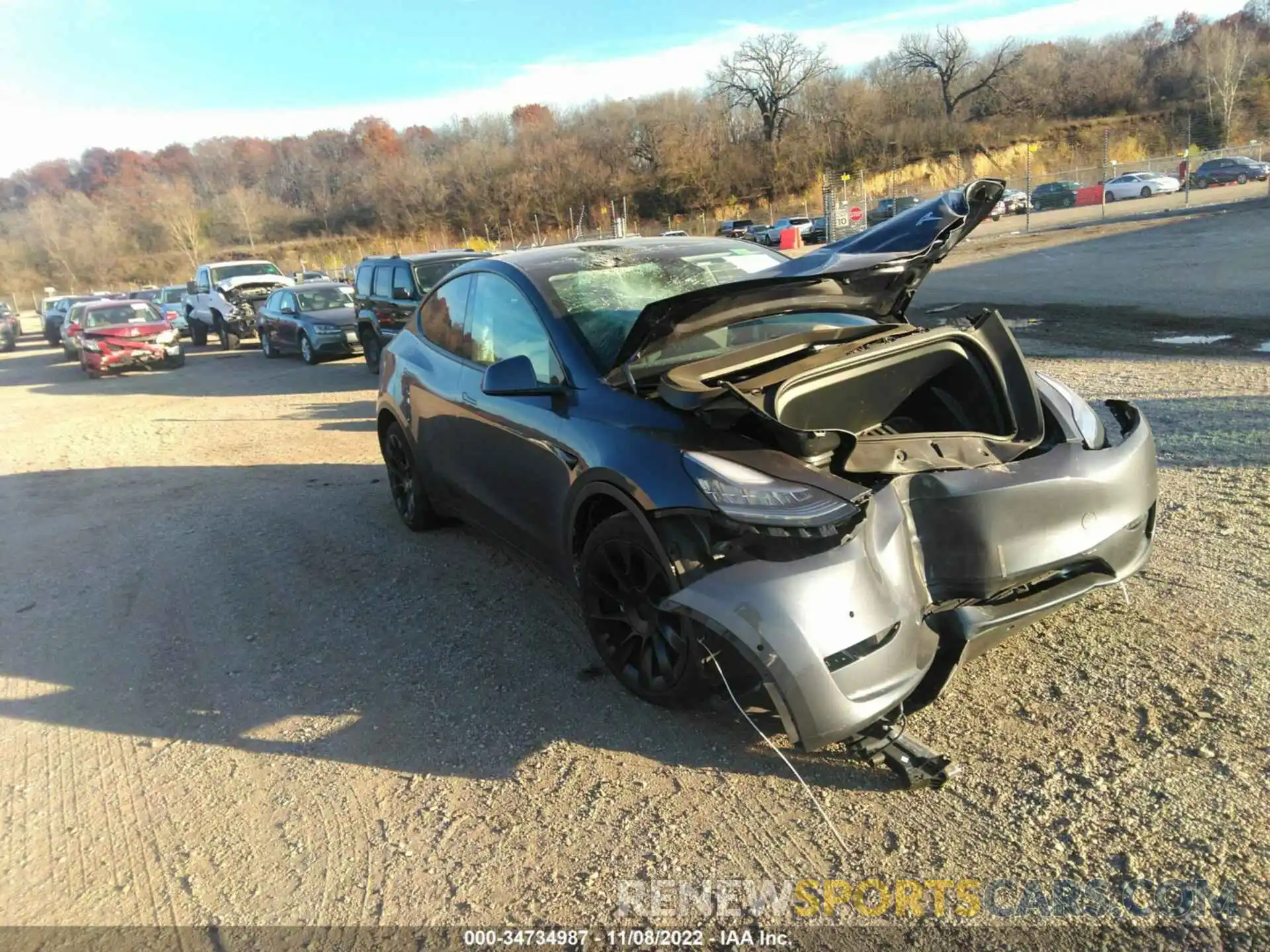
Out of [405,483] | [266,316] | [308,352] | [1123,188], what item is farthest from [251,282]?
[1123,188]

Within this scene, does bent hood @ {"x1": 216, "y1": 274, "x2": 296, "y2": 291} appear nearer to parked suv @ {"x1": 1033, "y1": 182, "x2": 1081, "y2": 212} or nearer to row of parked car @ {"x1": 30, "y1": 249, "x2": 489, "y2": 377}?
row of parked car @ {"x1": 30, "y1": 249, "x2": 489, "y2": 377}

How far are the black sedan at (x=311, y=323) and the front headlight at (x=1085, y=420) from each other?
13.7 meters

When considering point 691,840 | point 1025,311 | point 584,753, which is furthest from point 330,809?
point 1025,311

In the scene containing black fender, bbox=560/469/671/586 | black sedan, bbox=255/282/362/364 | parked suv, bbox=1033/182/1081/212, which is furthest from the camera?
parked suv, bbox=1033/182/1081/212

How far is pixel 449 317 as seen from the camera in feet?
17.1

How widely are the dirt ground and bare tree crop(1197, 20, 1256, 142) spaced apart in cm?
8118

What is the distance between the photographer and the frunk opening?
3.29 metres

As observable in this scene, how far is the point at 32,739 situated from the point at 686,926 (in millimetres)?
3103

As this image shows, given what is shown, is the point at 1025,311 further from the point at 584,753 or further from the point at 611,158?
the point at 611,158

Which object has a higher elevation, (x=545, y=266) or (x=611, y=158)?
(x=611, y=158)

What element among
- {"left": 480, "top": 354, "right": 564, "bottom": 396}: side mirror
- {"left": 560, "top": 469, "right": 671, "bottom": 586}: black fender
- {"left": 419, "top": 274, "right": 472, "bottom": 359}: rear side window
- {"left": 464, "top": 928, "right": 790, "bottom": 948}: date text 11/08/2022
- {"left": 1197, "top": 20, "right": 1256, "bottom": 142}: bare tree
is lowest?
{"left": 464, "top": 928, "right": 790, "bottom": 948}: date text 11/08/2022

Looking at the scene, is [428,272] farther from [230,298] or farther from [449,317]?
[230,298]

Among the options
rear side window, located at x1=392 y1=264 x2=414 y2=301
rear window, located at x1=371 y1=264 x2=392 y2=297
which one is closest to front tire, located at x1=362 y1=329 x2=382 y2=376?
rear window, located at x1=371 y1=264 x2=392 y2=297

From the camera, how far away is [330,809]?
121 inches
